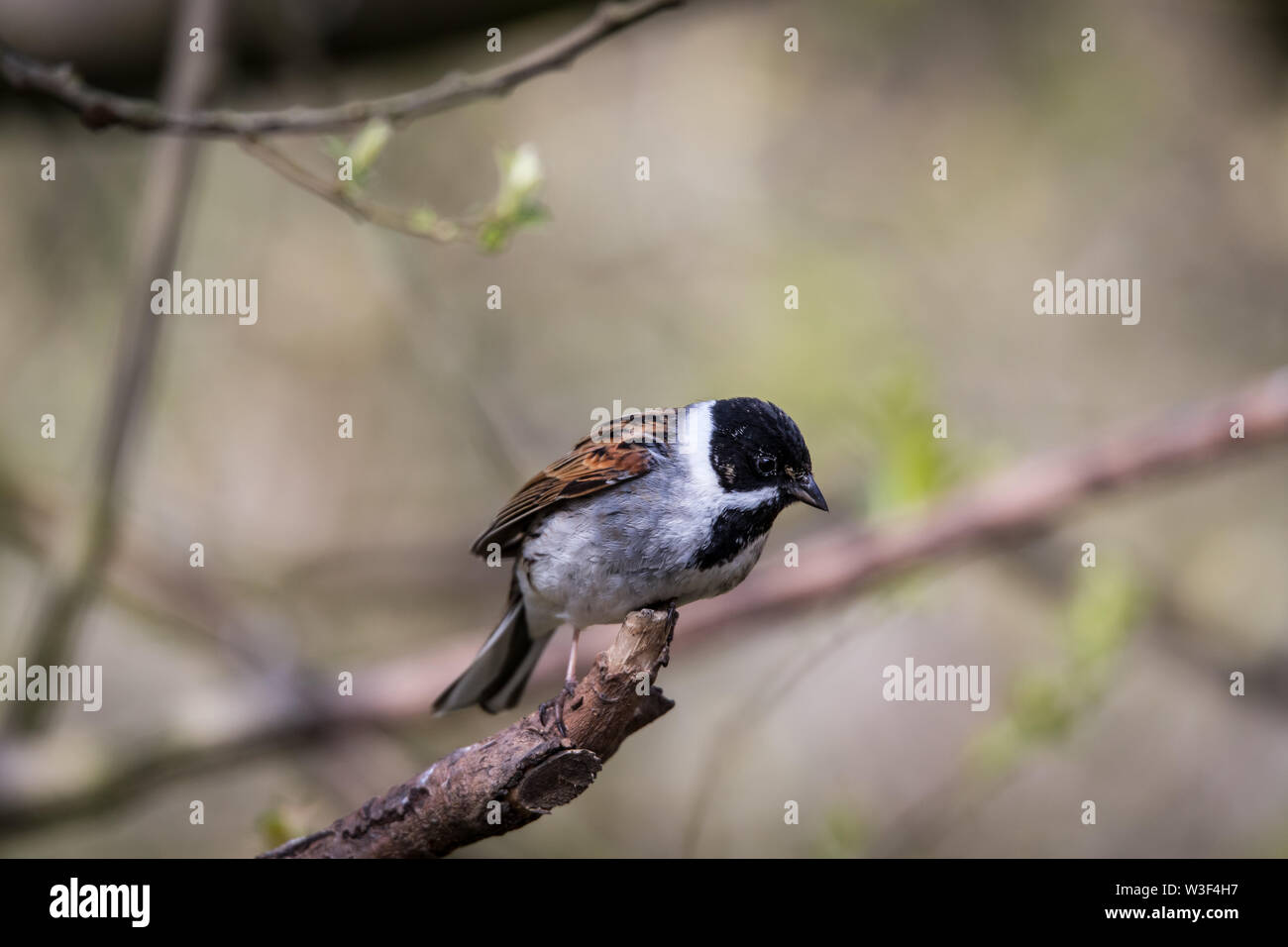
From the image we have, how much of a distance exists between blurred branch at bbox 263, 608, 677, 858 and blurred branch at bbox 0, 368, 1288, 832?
115 inches

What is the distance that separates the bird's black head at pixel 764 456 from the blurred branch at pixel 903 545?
2636 mm

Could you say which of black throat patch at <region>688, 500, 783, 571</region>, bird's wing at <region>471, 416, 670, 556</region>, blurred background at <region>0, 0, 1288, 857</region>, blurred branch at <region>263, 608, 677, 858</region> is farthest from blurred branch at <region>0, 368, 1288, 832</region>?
blurred branch at <region>263, 608, 677, 858</region>

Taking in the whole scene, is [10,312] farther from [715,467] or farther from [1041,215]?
[1041,215]

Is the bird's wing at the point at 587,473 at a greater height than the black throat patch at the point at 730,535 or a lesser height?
greater

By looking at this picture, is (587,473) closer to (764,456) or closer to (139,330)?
(764,456)

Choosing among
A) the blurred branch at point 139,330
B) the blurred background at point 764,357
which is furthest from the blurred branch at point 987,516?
the blurred branch at point 139,330

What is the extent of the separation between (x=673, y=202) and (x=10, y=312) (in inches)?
202

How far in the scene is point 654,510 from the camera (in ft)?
11.9

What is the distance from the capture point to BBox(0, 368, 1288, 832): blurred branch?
19.4 feet

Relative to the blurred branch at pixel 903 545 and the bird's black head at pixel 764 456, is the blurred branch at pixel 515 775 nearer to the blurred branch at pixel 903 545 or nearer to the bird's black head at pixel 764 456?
the bird's black head at pixel 764 456

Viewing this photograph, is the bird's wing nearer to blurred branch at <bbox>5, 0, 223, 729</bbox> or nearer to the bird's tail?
the bird's tail

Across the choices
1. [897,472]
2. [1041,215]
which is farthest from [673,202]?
[897,472]

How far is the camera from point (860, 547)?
6227 mm

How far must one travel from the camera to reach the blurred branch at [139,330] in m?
5.26
